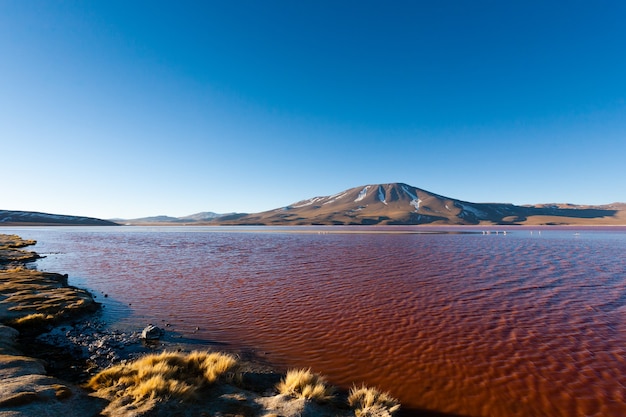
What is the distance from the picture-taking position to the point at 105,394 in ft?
24.0

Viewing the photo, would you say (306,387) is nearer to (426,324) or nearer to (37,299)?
(426,324)

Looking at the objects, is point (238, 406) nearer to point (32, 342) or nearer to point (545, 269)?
point (32, 342)

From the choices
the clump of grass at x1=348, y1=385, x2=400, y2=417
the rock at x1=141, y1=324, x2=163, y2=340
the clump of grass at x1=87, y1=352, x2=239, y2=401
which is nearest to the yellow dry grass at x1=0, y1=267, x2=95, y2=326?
the rock at x1=141, y1=324, x2=163, y2=340

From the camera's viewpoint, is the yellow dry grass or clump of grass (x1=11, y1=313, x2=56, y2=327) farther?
the yellow dry grass

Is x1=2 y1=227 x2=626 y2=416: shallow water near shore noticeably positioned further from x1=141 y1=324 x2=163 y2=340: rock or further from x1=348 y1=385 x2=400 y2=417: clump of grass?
x1=141 y1=324 x2=163 y2=340: rock

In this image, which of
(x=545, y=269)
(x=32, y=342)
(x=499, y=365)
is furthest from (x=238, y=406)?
(x=545, y=269)

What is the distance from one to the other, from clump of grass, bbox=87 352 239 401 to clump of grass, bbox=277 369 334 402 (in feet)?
5.17

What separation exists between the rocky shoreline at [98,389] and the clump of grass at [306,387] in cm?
5

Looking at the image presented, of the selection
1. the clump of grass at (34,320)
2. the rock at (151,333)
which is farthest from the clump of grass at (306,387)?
the clump of grass at (34,320)

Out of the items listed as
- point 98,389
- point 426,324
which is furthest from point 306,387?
point 426,324

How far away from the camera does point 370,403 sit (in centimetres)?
728

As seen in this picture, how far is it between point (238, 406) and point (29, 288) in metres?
18.8

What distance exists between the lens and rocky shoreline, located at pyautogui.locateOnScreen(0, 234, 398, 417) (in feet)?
21.8

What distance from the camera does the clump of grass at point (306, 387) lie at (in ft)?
24.4
